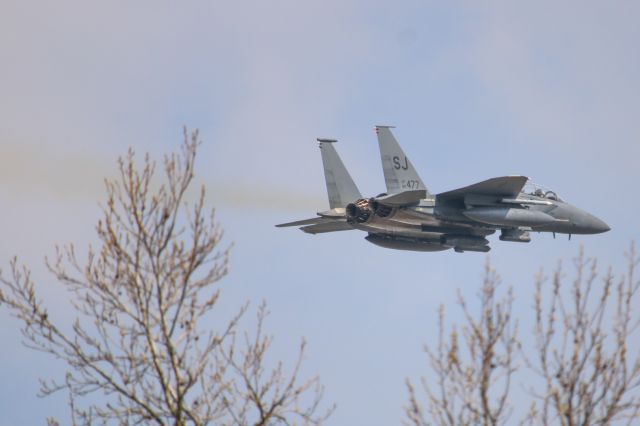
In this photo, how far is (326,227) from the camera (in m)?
48.9

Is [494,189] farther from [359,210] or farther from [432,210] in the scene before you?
[359,210]

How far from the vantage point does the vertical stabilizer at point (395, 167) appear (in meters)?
46.3

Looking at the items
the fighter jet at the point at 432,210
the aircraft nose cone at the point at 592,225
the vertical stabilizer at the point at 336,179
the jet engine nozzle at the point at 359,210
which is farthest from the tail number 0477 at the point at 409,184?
the aircraft nose cone at the point at 592,225

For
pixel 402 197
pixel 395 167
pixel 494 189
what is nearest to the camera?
pixel 402 197

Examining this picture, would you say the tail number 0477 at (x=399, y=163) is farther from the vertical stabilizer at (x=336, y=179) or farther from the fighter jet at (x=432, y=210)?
the vertical stabilizer at (x=336, y=179)

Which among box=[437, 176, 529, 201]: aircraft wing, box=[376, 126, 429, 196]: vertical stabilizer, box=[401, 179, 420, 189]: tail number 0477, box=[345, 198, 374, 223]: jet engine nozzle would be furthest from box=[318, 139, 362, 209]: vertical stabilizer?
box=[437, 176, 529, 201]: aircraft wing

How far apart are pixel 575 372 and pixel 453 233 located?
30.2 m

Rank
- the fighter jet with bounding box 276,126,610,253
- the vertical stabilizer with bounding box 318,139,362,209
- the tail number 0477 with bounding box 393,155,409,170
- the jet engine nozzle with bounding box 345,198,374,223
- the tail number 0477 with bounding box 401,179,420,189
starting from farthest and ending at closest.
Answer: the tail number 0477 with bounding box 393,155,409,170 → the tail number 0477 with bounding box 401,179,420,189 → the vertical stabilizer with bounding box 318,139,362,209 → the fighter jet with bounding box 276,126,610,253 → the jet engine nozzle with bounding box 345,198,374,223

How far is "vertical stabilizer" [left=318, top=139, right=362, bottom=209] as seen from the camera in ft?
149

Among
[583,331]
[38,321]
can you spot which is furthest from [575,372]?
[38,321]

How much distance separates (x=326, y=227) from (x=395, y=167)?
4351 millimetres

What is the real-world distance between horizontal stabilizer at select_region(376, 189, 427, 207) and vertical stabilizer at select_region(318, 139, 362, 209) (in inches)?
111

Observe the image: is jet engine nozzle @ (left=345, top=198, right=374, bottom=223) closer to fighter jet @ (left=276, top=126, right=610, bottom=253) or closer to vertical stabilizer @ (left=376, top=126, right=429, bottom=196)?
fighter jet @ (left=276, top=126, right=610, bottom=253)

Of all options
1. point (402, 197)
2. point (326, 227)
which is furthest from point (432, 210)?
point (326, 227)
